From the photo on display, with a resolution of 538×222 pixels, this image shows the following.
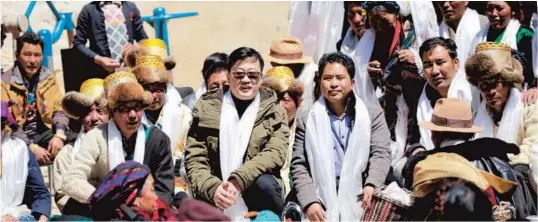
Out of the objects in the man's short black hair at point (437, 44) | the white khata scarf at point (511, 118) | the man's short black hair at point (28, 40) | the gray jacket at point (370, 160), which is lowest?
the gray jacket at point (370, 160)

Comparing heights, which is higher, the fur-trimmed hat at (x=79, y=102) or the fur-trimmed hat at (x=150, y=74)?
the fur-trimmed hat at (x=150, y=74)

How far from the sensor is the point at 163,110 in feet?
25.4

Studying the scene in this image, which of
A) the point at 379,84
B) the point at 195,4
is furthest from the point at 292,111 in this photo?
the point at 195,4

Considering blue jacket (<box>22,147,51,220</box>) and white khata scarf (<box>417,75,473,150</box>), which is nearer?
blue jacket (<box>22,147,51,220</box>)

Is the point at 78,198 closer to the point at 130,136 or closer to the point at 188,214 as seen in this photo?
the point at 130,136

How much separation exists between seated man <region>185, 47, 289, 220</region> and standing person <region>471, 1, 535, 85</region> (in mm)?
1928

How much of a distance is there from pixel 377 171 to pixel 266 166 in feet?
2.09

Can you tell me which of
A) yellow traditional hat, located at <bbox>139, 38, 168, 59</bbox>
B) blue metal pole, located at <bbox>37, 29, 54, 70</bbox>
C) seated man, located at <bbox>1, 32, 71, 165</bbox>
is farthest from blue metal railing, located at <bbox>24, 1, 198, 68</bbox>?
seated man, located at <bbox>1, 32, 71, 165</bbox>

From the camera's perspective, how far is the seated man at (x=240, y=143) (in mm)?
6582

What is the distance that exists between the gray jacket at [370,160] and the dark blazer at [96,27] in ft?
10.9

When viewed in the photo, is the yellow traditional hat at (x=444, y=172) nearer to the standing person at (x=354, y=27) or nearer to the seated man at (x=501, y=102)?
the seated man at (x=501, y=102)

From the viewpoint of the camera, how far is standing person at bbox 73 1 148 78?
9.74 meters

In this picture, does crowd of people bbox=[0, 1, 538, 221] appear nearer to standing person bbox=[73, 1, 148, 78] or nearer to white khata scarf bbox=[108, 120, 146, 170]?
white khata scarf bbox=[108, 120, 146, 170]

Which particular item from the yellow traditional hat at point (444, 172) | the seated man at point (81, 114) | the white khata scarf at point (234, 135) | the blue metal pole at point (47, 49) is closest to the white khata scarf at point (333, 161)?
the white khata scarf at point (234, 135)
